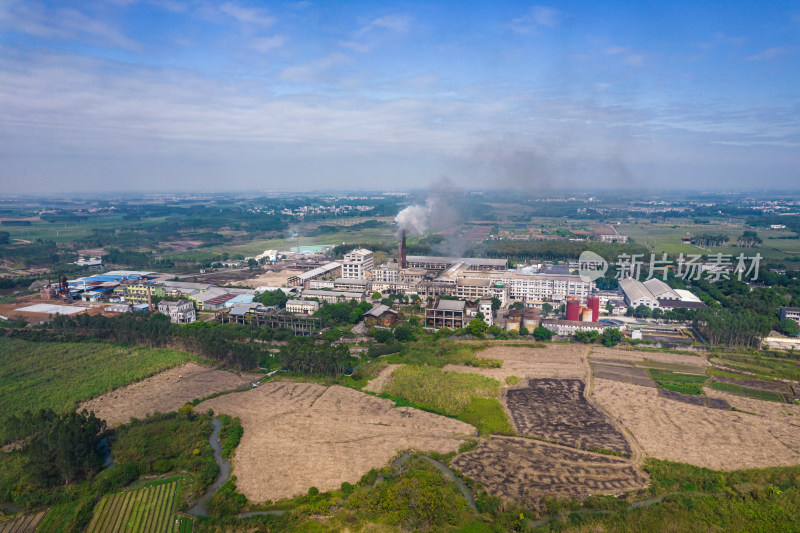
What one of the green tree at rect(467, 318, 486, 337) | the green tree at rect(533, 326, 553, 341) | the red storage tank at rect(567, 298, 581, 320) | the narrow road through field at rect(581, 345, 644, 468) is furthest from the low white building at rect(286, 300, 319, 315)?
the narrow road through field at rect(581, 345, 644, 468)

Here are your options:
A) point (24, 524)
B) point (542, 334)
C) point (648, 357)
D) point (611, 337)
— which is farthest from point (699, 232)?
point (24, 524)

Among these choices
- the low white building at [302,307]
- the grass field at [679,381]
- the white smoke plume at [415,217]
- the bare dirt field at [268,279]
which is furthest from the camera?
the white smoke plume at [415,217]

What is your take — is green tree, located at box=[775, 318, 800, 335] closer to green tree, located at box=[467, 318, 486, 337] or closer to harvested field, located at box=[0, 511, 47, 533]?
green tree, located at box=[467, 318, 486, 337]

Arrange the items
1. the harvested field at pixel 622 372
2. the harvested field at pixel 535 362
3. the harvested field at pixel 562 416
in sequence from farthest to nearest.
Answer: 1. the harvested field at pixel 535 362
2. the harvested field at pixel 622 372
3. the harvested field at pixel 562 416

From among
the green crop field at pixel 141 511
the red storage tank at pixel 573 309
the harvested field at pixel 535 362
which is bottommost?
the harvested field at pixel 535 362

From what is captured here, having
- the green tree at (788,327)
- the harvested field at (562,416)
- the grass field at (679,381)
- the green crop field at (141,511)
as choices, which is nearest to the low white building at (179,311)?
the green crop field at (141,511)

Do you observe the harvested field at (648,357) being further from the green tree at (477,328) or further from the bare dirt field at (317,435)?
the bare dirt field at (317,435)

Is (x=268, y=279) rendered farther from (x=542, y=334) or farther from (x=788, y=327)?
(x=788, y=327)
